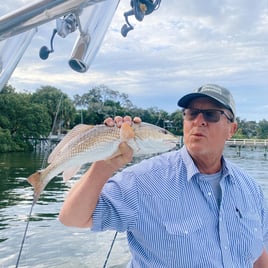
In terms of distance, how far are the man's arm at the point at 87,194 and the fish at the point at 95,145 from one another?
16cm

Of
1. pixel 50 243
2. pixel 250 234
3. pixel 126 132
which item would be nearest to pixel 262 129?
pixel 50 243

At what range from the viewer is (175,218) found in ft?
6.31

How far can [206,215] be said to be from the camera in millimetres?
1990

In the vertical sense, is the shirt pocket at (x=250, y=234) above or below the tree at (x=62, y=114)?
below

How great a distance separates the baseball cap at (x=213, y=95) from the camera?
2.16m

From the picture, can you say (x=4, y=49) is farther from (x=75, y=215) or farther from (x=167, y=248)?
(x=167, y=248)

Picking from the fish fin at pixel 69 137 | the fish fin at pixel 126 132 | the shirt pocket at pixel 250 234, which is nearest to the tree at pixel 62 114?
the fish fin at pixel 69 137

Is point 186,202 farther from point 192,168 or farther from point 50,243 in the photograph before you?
point 50,243

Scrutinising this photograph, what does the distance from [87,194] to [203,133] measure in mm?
749

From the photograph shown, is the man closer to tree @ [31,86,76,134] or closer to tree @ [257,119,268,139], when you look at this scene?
tree @ [31,86,76,134]

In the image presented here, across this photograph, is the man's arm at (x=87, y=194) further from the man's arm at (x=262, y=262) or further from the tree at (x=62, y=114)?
the man's arm at (x=262, y=262)

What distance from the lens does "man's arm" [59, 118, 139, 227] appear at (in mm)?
1684

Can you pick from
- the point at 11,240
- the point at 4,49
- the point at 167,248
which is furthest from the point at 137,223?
the point at 11,240

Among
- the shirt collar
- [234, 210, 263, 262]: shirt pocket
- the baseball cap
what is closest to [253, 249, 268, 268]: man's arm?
[234, 210, 263, 262]: shirt pocket
